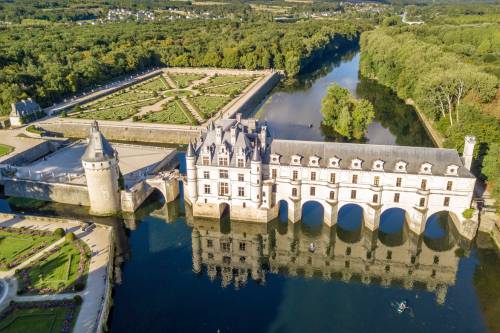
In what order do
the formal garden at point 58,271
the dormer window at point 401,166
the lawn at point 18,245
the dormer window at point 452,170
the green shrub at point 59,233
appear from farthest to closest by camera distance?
the dormer window at point 401,166, the green shrub at point 59,233, the dormer window at point 452,170, the lawn at point 18,245, the formal garden at point 58,271

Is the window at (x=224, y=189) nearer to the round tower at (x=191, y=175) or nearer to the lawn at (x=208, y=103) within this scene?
the round tower at (x=191, y=175)

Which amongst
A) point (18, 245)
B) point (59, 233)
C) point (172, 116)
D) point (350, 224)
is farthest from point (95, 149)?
point (172, 116)

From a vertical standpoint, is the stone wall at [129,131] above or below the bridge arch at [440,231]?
above

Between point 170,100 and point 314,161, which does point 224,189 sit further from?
point 170,100

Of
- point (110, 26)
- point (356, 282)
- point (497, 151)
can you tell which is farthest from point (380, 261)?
point (110, 26)

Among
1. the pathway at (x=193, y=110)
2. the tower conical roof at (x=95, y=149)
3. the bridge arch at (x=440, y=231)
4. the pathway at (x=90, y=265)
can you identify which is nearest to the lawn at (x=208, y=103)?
the pathway at (x=193, y=110)

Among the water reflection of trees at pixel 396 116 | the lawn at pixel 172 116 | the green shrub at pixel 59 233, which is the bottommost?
the green shrub at pixel 59 233
